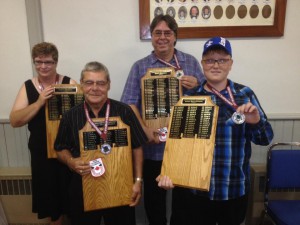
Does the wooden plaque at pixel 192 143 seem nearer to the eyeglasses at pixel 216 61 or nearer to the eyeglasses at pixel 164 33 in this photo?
the eyeglasses at pixel 216 61

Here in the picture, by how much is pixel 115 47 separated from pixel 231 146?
146cm

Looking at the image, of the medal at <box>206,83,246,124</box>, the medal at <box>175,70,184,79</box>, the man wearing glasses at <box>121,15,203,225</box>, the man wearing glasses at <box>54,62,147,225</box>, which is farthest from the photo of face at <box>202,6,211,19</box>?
the man wearing glasses at <box>54,62,147,225</box>

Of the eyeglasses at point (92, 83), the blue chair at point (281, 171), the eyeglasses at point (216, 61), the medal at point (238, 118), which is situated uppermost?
the eyeglasses at point (216, 61)

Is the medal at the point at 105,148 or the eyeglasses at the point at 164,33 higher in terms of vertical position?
the eyeglasses at the point at 164,33

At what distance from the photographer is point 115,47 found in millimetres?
2363

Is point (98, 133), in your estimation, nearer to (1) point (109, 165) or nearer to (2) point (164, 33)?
(1) point (109, 165)

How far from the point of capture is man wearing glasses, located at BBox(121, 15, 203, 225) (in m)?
1.79

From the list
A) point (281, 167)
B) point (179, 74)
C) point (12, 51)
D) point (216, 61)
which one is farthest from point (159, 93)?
point (12, 51)

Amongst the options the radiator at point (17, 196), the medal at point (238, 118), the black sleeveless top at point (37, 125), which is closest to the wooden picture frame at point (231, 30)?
the black sleeveless top at point (37, 125)

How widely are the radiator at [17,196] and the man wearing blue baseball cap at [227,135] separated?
1.63 m

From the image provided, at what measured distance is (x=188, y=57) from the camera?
6.40ft

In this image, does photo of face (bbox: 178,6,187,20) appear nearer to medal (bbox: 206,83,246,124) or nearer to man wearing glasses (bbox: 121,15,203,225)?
man wearing glasses (bbox: 121,15,203,225)

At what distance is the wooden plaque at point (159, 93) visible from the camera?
1754 mm

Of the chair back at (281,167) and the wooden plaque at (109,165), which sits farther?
the chair back at (281,167)
